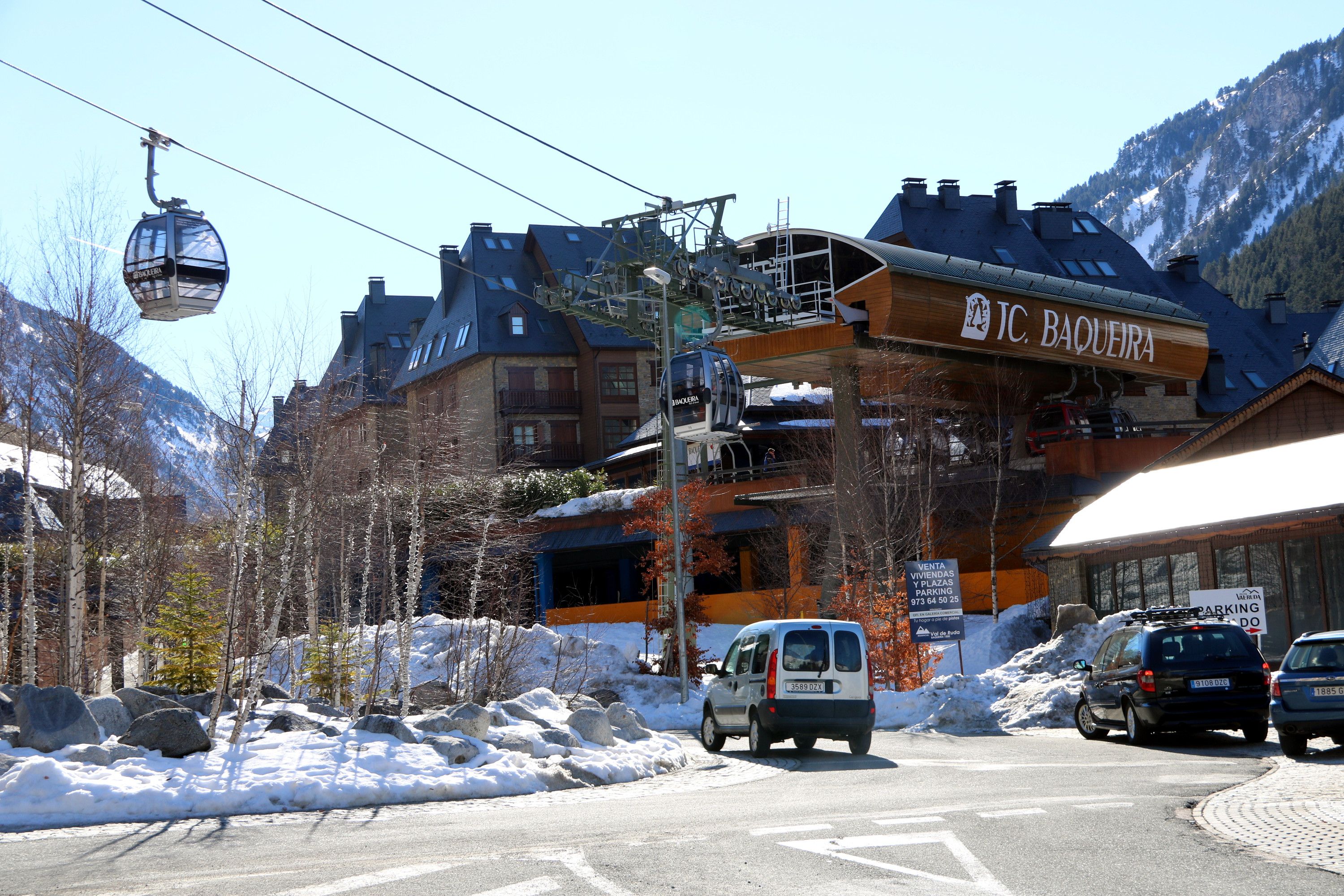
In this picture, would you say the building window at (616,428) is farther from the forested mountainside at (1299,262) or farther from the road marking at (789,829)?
the forested mountainside at (1299,262)

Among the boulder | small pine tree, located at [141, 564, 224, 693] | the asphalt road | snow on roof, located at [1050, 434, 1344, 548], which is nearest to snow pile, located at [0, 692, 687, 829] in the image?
the asphalt road

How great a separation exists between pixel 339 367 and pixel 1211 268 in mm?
154158

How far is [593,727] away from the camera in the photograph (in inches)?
706

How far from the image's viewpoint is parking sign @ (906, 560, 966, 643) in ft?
88.4

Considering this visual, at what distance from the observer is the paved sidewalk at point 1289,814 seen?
860 cm

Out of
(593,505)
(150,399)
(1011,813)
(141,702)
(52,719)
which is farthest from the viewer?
(593,505)

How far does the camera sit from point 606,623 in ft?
155

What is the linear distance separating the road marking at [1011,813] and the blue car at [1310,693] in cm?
583

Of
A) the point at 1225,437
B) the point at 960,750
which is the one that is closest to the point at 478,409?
the point at 1225,437

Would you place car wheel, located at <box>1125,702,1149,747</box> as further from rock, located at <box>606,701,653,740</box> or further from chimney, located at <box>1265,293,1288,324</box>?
chimney, located at <box>1265,293,1288,324</box>

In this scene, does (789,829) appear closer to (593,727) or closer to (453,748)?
(453,748)

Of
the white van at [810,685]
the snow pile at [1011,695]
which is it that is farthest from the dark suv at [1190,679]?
the snow pile at [1011,695]

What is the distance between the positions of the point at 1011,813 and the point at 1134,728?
8.05 metres

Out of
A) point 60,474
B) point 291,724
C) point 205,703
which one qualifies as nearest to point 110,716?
point 291,724
